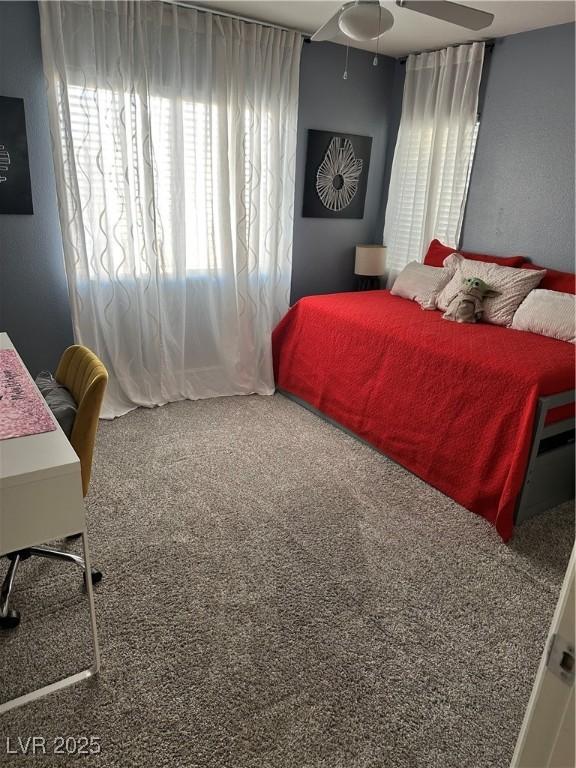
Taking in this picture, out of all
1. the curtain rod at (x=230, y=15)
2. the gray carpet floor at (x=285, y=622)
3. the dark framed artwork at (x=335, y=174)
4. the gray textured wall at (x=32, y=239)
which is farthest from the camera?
the dark framed artwork at (x=335, y=174)

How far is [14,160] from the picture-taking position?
2912 millimetres

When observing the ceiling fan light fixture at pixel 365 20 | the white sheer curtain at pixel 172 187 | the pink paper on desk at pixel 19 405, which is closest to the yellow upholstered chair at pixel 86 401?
the pink paper on desk at pixel 19 405

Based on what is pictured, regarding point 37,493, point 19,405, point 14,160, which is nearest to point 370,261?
point 14,160

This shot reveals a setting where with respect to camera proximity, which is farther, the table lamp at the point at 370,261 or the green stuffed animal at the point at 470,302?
the table lamp at the point at 370,261

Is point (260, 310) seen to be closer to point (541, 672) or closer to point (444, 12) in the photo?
point (444, 12)

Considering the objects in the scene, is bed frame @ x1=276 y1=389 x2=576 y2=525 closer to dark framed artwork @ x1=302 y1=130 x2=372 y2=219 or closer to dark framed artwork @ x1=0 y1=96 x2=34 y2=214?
dark framed artwork @ x1=302 y1=130 x2=372 y2=219

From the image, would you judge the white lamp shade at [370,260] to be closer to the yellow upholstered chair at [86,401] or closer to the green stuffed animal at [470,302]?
the green stuffed animal at [470,302]

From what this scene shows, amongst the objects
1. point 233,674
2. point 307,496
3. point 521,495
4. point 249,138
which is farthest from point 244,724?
point 249,138

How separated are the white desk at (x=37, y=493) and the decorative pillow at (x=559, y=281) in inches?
115

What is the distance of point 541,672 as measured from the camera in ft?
2.22

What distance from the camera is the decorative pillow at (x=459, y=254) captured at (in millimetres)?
3408

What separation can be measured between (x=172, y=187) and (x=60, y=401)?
1968 millimetres

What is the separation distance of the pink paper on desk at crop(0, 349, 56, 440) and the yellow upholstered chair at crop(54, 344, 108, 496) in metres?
0.13

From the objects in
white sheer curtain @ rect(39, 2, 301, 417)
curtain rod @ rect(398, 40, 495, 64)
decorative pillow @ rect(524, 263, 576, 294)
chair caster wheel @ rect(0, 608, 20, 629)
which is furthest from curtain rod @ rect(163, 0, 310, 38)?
chair caster wheel @ rect(0, 608, 20, 629)
